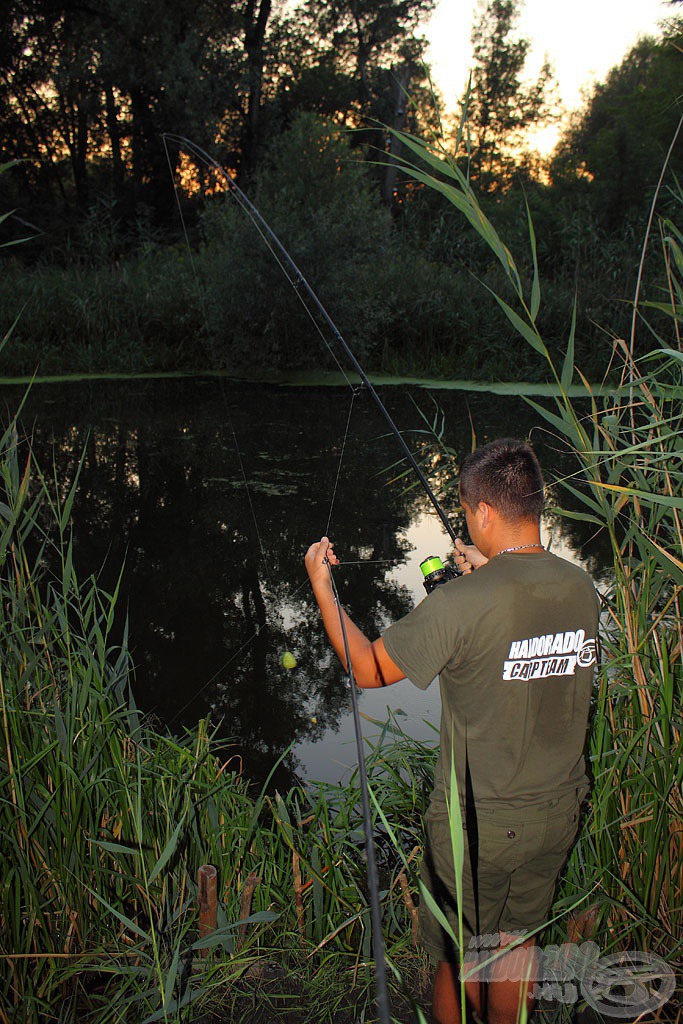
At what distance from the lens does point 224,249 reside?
35.4 feet

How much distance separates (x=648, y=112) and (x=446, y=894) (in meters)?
19.0

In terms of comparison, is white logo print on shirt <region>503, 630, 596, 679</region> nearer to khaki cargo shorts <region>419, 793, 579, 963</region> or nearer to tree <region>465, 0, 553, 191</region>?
khaki cargo shorts <region>419, 793, 579, 963</region>

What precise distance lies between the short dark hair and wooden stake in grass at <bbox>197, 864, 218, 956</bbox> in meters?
1.02

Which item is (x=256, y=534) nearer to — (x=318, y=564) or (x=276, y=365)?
(x=318, y=564)

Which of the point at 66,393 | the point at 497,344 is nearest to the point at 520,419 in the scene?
the point at 497,344

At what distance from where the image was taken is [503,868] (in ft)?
5.15

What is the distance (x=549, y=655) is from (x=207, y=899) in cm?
98

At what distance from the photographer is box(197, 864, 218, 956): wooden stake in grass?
6.07 feet

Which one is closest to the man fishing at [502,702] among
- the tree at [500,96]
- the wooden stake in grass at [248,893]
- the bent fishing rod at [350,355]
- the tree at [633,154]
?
the wooden stake in grass at [248,893]

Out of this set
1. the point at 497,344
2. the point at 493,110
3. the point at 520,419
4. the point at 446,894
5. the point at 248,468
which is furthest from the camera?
the point at 493,110

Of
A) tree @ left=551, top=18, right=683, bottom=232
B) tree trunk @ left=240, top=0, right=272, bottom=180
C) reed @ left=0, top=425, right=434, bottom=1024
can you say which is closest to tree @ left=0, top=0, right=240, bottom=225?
tree trunk @ left=240, top=0, right=272, bottom=180

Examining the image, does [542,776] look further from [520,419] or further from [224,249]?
[224,249]

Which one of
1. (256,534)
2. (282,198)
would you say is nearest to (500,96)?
(282,198)

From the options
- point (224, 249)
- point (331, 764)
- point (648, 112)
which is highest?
point (648, 112)
